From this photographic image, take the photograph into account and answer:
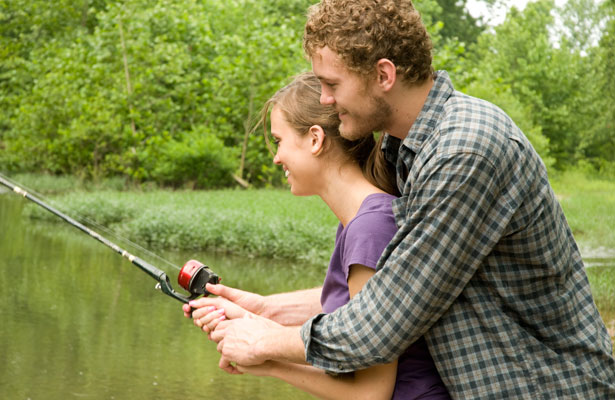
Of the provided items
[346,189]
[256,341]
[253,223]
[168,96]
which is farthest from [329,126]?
[168,96]

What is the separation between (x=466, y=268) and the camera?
1448 mm

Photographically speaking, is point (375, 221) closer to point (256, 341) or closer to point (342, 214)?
point (342, 214)

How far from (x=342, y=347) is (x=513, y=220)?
38 centimetres

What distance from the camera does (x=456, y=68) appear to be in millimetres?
12820

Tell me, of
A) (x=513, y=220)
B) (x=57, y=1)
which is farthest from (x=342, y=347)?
(x=57, y=1)

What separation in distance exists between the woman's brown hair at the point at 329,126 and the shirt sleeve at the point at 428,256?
31cm

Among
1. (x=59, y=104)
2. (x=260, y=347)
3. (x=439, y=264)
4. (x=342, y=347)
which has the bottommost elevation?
(x=59, y=104)

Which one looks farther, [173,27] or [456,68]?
[173,27]

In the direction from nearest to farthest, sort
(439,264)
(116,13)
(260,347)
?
(439,264)
(260,347)
(116,13)

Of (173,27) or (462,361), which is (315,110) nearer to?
(462,361)

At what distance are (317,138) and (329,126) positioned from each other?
4cm

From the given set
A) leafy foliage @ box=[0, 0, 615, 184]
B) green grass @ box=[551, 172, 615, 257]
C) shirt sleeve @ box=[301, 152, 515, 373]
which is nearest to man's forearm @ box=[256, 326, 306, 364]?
shirt sleeve @ box=[301, 152, 515, 373]

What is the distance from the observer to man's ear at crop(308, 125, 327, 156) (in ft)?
6.06

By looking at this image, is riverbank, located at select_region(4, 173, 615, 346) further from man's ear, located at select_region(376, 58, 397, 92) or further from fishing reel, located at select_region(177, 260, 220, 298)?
man's ear, located at select_region(376, 58, 397, 92)
